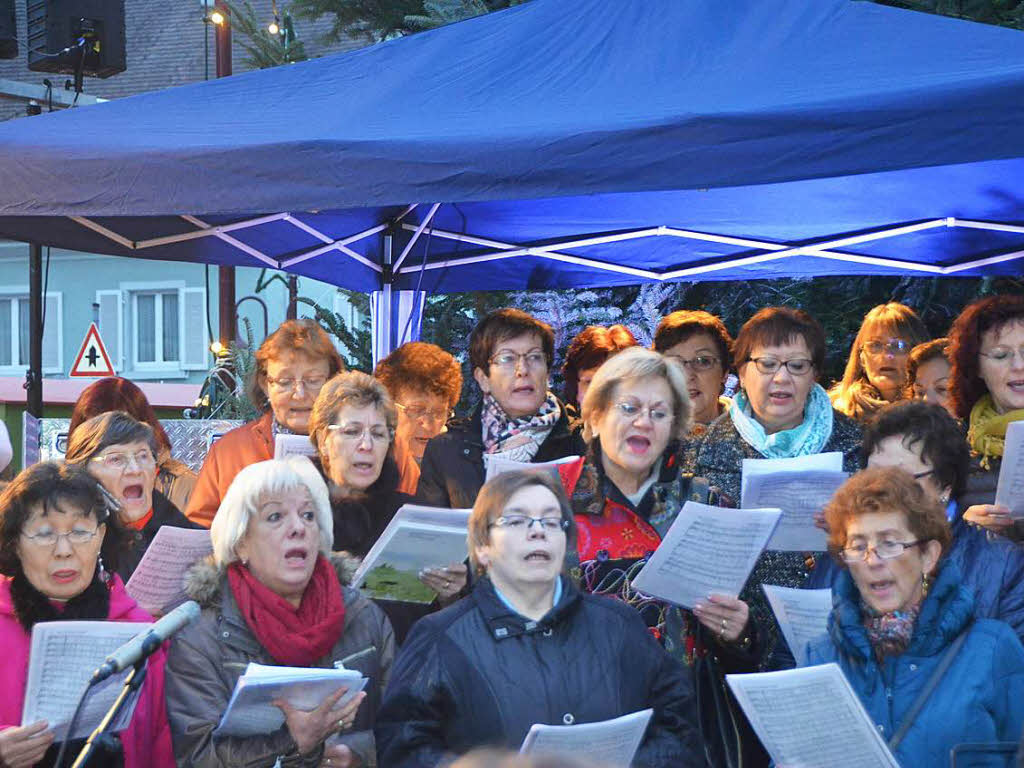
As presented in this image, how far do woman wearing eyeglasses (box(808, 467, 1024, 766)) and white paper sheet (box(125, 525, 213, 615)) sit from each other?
174 centimetres

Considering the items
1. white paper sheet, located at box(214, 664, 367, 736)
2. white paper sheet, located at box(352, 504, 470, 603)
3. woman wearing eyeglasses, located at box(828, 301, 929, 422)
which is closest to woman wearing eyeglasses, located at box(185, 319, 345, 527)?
white paper sheet, located at box(352, 504, 470, 603)

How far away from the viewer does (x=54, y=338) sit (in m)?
25.5

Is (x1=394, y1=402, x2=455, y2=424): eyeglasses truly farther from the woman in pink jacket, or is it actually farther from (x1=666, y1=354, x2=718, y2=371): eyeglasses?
the woman in pink jacket

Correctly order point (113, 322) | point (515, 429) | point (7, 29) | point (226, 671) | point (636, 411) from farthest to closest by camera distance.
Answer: point (113, 322) < point (7, 29) < point (515, 429) < point (636, 411) < point (226, 671)

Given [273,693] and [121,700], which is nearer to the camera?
[121,700]

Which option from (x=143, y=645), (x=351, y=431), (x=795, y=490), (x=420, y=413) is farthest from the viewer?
(x=420, y=413)

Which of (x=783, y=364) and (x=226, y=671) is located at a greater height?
(x=783, y=364)

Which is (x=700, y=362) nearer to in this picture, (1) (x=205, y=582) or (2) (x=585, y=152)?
(2) (x=585, y=152)

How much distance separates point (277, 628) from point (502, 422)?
150 centimetres

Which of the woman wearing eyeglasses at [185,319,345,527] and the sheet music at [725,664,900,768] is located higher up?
the woman wearing eyeglasses at [185,319,345,527]

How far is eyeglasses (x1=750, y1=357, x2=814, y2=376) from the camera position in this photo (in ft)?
14.9

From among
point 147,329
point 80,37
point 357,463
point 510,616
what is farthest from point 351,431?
point 147,329

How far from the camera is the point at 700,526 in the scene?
3654mm

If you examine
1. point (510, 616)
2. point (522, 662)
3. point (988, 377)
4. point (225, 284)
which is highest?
point (225, 284)
